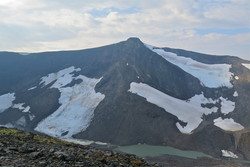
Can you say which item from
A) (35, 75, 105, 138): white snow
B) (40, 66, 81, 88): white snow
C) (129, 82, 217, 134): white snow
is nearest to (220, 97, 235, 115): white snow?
(129, 82, 217, 134): white snow

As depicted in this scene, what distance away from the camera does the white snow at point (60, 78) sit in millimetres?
118250

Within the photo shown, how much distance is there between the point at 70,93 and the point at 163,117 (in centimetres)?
3937

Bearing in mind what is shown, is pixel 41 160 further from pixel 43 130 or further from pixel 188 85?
pixel 188 85

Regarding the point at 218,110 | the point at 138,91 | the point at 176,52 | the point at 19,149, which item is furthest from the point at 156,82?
the point at 19,149

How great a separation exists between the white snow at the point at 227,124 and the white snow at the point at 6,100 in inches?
2796

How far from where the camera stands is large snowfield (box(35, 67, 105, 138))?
91750 mm

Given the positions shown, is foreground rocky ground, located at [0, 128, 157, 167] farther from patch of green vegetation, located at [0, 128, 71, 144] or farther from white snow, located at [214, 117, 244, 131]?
white snow, located at [214, 117, 244, 131]

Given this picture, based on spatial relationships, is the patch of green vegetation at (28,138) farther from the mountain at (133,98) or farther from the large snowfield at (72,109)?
the large snowfield at (72,109)

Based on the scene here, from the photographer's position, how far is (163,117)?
87.1 m

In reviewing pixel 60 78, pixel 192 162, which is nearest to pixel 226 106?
pixel 192 162

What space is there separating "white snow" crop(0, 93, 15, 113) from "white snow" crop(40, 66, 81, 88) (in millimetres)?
12878

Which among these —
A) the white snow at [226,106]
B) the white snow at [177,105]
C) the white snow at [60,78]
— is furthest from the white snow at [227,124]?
the white snow at [60,78]

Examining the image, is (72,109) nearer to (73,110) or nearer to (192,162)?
(73,110)

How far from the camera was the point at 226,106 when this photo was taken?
100 m
